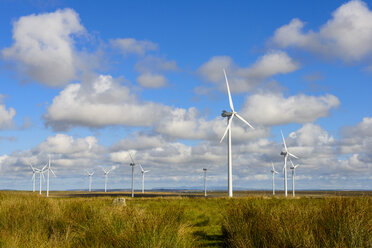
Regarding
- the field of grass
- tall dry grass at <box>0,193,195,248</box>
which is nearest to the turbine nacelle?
tall dry grass at <box>0,193,195,248</box>

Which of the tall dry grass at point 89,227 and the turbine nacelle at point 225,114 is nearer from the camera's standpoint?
the tall dry grass at point 89,227

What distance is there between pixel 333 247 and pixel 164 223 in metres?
6.13

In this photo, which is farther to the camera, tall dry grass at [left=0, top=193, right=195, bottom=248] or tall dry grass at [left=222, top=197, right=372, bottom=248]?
tall dry grass at [left=0, top=193, right=195, bottom=248]

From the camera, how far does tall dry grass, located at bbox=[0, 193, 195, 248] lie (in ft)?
40.4

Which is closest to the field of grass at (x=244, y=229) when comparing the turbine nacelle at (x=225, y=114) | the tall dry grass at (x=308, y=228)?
the tall dry grass at (x=308, y=228)

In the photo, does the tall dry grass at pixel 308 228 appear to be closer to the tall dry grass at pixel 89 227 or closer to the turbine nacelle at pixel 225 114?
the tall dry grass at pixel 89 227

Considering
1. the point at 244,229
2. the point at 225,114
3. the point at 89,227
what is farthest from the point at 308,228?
the point at 225,114

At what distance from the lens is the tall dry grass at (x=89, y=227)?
12.3 meters

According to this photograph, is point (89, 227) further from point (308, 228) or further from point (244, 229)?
point (308, 228)

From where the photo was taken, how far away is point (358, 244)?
Result: 32.6 ft

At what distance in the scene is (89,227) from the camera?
16.4 metres

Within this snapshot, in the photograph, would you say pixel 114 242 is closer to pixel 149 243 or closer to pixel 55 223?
pixel 149 243

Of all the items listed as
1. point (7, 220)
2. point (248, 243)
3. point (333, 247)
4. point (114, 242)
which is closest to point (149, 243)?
point (114, 242)

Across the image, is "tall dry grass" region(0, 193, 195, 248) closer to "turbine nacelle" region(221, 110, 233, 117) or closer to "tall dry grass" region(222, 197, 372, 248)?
"tall dry grass" region(222, 197, 372, 248)
